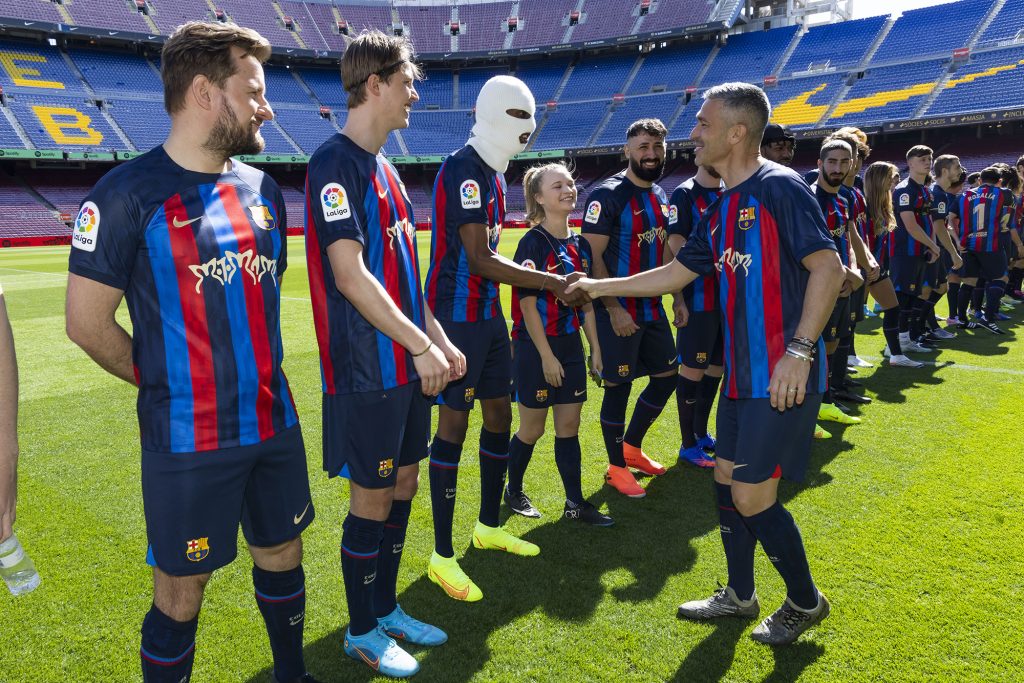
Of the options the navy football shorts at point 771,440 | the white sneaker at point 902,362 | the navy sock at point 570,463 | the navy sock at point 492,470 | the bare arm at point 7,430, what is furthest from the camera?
the white sneaker at point 902,362

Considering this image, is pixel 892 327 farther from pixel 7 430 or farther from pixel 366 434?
pixel 7 430

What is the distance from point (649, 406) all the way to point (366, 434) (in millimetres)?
2827

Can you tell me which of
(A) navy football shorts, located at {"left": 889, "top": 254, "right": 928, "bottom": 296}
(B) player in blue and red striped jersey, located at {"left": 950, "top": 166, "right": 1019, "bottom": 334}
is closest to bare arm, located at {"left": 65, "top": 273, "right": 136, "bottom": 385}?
(A) navy football shorts, located at {"left": 889, "top": 254, "right": 928, "bottom": 296}

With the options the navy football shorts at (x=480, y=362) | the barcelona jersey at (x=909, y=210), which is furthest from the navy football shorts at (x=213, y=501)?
the barcelona jersey at (x=909, y=210)

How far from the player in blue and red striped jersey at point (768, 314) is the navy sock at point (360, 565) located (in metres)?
1.57

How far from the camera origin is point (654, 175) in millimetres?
4441

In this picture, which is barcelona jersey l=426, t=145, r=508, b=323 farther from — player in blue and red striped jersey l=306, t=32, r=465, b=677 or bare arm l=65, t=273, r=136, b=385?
bare arm l=65, t=273, r=136, b=385

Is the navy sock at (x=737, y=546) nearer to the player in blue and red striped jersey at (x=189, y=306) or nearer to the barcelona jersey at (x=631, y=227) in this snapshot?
the barcelona jersey at (x=631, y=227)

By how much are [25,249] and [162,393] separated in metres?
37.9

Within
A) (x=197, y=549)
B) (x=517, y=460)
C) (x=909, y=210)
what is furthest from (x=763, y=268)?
(x=909, y=210)

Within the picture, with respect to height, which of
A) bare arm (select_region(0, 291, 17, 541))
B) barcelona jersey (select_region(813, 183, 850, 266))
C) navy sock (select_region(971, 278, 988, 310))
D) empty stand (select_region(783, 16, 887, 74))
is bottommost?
navy sock (select_region(971, 278, 988, 310))

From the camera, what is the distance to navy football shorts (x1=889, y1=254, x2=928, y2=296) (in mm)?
8242

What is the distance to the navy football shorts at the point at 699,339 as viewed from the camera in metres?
5.03

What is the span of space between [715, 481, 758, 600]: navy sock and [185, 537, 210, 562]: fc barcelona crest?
2.18m
